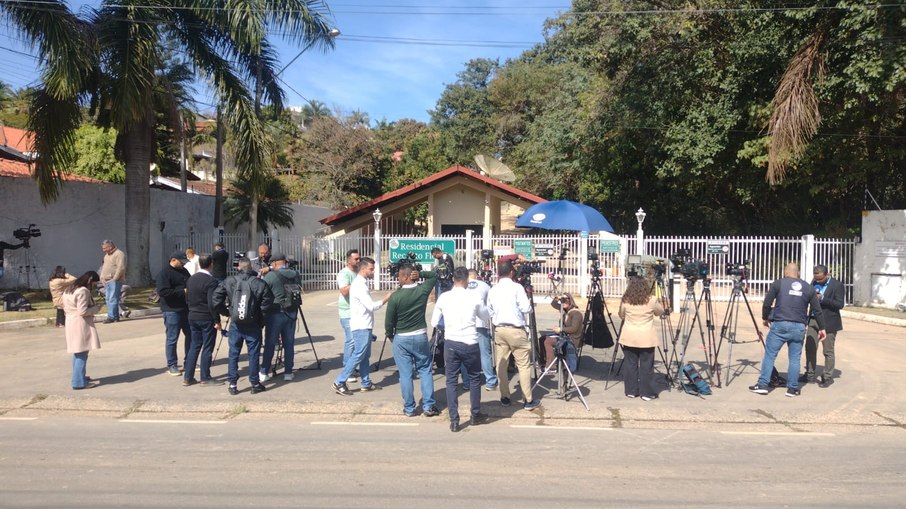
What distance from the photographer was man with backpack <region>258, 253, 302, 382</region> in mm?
8297

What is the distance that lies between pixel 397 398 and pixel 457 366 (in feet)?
5.14

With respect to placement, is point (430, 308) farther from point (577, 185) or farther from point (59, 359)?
point (577, 185)

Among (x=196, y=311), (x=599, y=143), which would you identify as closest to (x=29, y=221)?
(x=196, y=311)

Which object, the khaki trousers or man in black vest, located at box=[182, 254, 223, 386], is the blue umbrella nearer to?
the khaki trousers

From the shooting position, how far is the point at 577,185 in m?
26.6

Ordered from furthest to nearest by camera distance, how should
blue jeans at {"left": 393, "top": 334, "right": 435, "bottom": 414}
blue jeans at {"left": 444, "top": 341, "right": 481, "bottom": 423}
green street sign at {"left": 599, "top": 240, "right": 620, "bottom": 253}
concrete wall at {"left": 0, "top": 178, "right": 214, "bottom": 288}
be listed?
concrete wall at {"left": 0, "top": 178, "right": 214, "bottom": 288}, green street sign at {"left": 599, "top": 240, "right": 620, "bottom": 253}, blue jeans at {"left": 393, "top": 334, "right": 435, "bottom": 414}, blue jeans at {"left": 444, "top": 341, "right": 481, "bottom": 423}

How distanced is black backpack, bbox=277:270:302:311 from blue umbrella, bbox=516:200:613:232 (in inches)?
349

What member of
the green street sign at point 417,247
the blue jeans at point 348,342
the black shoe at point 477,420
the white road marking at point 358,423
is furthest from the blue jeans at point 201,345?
the green street sign at point 417,247

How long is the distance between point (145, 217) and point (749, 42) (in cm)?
1698

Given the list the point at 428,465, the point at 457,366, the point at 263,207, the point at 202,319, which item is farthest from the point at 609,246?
the point at 263,207

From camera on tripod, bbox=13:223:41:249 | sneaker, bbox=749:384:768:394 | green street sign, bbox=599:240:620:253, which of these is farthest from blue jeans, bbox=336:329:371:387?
camera on tripod, bbox=13:223:41:249

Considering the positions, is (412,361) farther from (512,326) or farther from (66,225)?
Answer: (66,225)

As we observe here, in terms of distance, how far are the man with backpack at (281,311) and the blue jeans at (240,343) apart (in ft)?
1.06

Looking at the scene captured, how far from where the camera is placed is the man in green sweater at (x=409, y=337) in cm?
692
